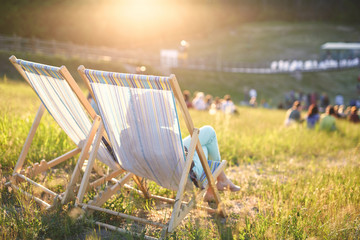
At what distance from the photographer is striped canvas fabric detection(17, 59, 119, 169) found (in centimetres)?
238

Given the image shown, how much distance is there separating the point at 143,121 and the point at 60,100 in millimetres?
799

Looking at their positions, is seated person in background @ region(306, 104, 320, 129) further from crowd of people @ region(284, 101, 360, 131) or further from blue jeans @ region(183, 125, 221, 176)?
blue jeans @ region(183, 125, 221, 176)

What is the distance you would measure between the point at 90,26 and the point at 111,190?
124 feet

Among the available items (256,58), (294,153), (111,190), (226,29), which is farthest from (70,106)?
(226,29)

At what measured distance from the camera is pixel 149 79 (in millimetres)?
1925

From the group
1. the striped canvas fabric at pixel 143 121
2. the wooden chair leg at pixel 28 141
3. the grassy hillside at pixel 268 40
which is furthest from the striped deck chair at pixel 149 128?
the grassy hillside at pixel 268 40

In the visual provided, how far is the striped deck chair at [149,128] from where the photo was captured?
6.61 feet

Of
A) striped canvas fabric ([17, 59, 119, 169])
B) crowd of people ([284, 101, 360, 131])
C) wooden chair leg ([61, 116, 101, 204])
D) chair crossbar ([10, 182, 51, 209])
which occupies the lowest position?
crowd of people ([284, 101, 360, 131])

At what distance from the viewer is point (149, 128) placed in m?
2.18

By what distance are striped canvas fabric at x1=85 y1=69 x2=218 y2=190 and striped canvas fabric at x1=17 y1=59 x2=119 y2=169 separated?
10.4 inches

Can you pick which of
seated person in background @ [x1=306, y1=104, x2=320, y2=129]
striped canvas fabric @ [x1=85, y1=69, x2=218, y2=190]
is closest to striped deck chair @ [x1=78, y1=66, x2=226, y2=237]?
striped canvas fabric @ [x1=85, y1=69, x2=218, y2=190]

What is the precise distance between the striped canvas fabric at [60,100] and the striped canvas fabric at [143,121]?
0.86 ft

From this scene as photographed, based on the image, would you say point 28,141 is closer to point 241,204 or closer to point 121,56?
point 241,204

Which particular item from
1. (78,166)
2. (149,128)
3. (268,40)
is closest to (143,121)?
(149,128)
